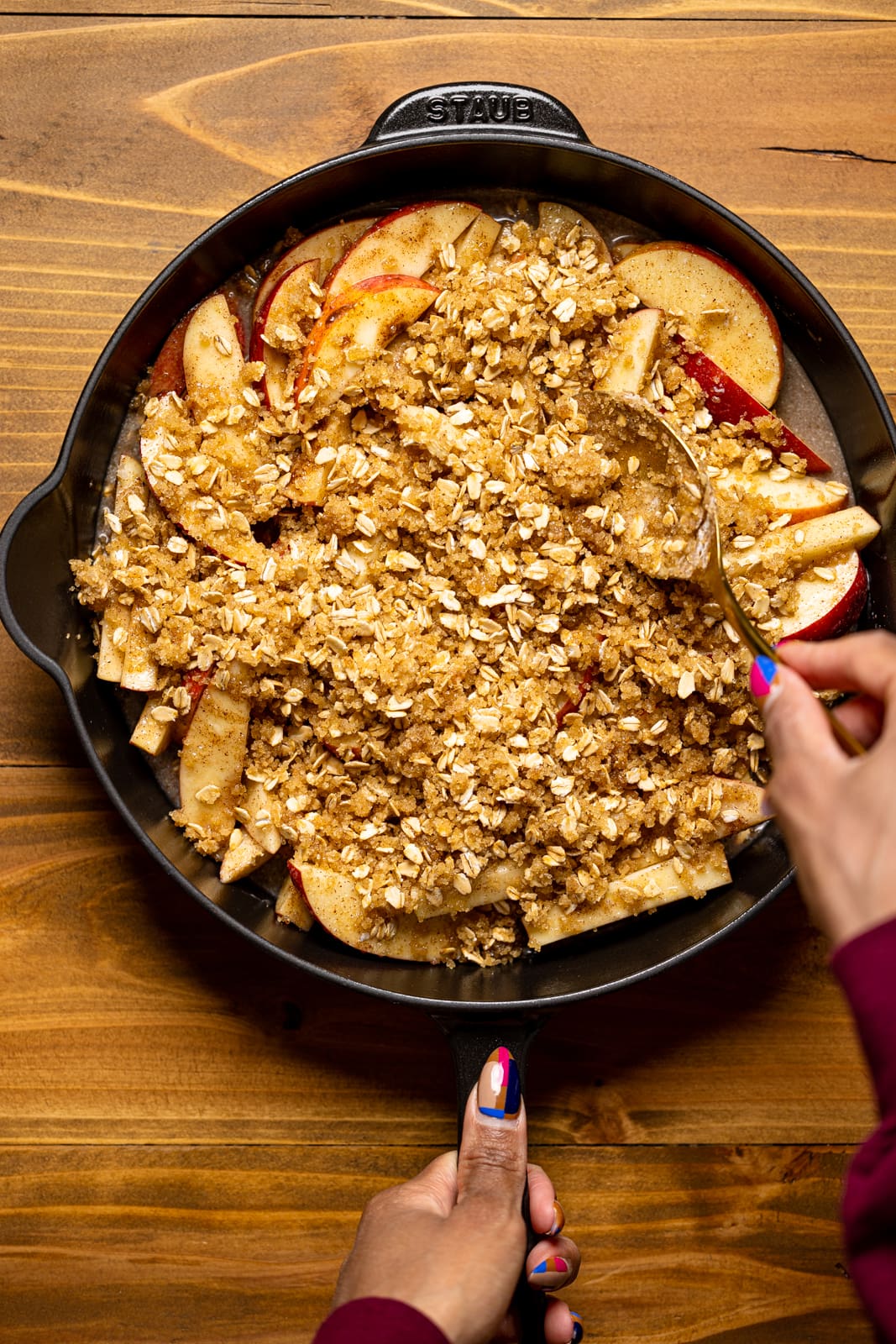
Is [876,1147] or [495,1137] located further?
[495,1137]

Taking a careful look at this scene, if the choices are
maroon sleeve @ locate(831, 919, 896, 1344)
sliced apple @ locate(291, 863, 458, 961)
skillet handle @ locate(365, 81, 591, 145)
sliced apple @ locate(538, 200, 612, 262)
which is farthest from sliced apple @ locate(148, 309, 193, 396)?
maroon sleeve @ locate(831, 919, 896, 1344)

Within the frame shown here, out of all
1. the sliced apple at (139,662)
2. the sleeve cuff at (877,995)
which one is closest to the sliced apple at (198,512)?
the sliced apple at (139,662)

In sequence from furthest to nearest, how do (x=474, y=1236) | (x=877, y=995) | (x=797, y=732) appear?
(x=474, y=1236) → (x=797, y=732) → (x=877, y=995)

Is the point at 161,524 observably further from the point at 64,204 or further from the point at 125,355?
the point at 64,204

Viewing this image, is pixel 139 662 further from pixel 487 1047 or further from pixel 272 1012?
pixel 487 1047

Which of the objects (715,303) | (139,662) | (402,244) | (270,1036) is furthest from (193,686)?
(715,303)

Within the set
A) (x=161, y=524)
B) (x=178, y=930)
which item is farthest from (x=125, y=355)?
(x=178, y=930)

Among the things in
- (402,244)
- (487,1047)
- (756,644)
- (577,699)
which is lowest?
(487,1047)
